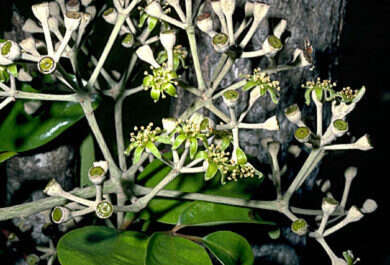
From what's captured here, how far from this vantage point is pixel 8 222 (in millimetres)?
1258

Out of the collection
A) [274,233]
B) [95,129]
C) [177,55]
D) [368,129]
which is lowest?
[368,129]

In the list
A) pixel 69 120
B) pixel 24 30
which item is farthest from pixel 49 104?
pixel 24 30

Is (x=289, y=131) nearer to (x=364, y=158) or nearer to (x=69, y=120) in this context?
(x=69, y=120)

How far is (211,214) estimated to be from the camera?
1076 mm

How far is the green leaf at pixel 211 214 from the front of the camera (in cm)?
105

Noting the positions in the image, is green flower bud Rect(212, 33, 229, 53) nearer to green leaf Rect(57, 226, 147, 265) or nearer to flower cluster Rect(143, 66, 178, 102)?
flower cluster Rect(143, 66, 178, 102)

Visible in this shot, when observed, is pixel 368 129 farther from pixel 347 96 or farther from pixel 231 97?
pixel 231 97

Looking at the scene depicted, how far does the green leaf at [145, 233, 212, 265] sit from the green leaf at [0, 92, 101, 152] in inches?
14.3

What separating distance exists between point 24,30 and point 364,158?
8.41 ft

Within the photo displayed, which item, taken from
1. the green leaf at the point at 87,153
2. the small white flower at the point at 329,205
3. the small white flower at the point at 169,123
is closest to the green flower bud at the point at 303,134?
the small white flower at the point at 329,205

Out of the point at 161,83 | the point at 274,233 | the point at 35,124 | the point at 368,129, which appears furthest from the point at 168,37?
the point at 368,129

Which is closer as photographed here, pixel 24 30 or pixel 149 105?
pixel 24 30

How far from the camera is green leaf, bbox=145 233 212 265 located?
903 mm

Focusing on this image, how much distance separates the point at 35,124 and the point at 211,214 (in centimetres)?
47
